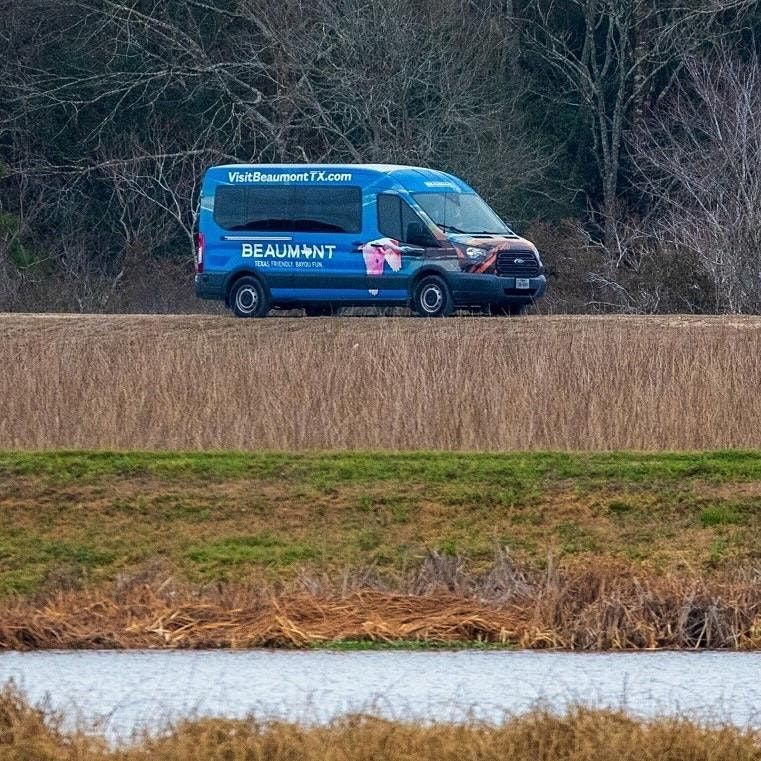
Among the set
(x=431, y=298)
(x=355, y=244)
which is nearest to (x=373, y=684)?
(x=431, y=298)

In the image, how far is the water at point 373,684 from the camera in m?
6.92

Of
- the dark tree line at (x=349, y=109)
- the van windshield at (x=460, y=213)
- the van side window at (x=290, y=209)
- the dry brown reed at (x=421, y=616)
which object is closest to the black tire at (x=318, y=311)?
the van side window at (x=290, y=209)

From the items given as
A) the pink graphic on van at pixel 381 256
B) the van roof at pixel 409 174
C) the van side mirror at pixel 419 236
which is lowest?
the pink graphic on van at pixel 381 256

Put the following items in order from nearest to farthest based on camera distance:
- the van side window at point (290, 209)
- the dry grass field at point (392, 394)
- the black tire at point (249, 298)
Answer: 1. the dry grass field at point (392, 394)
2. the van side window at point (290, 209)
3. the black tire at point (249, 298)

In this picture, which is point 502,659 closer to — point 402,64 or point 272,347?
point 272,347

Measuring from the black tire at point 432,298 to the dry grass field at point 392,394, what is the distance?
446 centimetres

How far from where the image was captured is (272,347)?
18.7 metres

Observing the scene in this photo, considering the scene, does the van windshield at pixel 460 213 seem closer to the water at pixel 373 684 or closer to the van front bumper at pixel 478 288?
the van front bumper at pixel 478 288

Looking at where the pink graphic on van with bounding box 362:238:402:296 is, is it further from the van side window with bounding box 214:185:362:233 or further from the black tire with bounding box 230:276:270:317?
the black tire with bounding box 230:276:270:317

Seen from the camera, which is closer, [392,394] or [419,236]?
[392,394]

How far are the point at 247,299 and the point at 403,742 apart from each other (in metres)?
19.2

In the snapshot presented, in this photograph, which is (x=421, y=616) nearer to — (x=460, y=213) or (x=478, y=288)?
(x=478, y=288)

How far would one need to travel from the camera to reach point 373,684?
766 cm

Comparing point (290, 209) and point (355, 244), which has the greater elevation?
point (290, 209)
